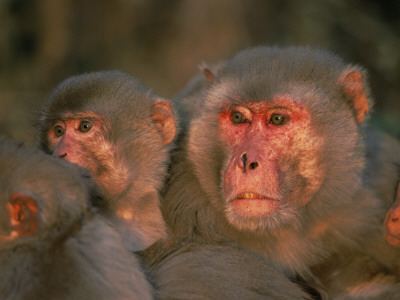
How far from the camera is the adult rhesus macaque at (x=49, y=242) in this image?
244 centimetres

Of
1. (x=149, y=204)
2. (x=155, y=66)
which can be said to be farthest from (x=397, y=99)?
(x=149, y=204)

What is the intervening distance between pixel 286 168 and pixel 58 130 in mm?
1252

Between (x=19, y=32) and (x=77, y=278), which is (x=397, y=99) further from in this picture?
(x=77, y=278)

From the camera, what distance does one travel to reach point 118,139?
356 cm

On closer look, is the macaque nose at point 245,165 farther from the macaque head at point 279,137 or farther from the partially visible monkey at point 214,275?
the partially visible monkey at point 214,275

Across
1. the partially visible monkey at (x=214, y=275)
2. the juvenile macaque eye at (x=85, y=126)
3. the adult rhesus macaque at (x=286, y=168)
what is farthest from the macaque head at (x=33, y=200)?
the adult rhesus macaque at (x=286, y=168)

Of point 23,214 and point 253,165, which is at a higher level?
point 253,165

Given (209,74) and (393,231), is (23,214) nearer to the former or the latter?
(209,74)

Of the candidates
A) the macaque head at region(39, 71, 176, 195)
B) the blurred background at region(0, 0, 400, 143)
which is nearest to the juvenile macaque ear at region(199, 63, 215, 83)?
the macaque head at region(39, 71, 176, 195)

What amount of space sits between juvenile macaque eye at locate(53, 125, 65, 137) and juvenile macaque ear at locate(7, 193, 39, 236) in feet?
3.64

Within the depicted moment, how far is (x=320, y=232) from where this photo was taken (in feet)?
12.0

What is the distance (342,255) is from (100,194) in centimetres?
142

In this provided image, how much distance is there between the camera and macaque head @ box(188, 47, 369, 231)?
3.30m

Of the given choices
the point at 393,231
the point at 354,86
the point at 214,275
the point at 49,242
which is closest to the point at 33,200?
the point at 49,242
